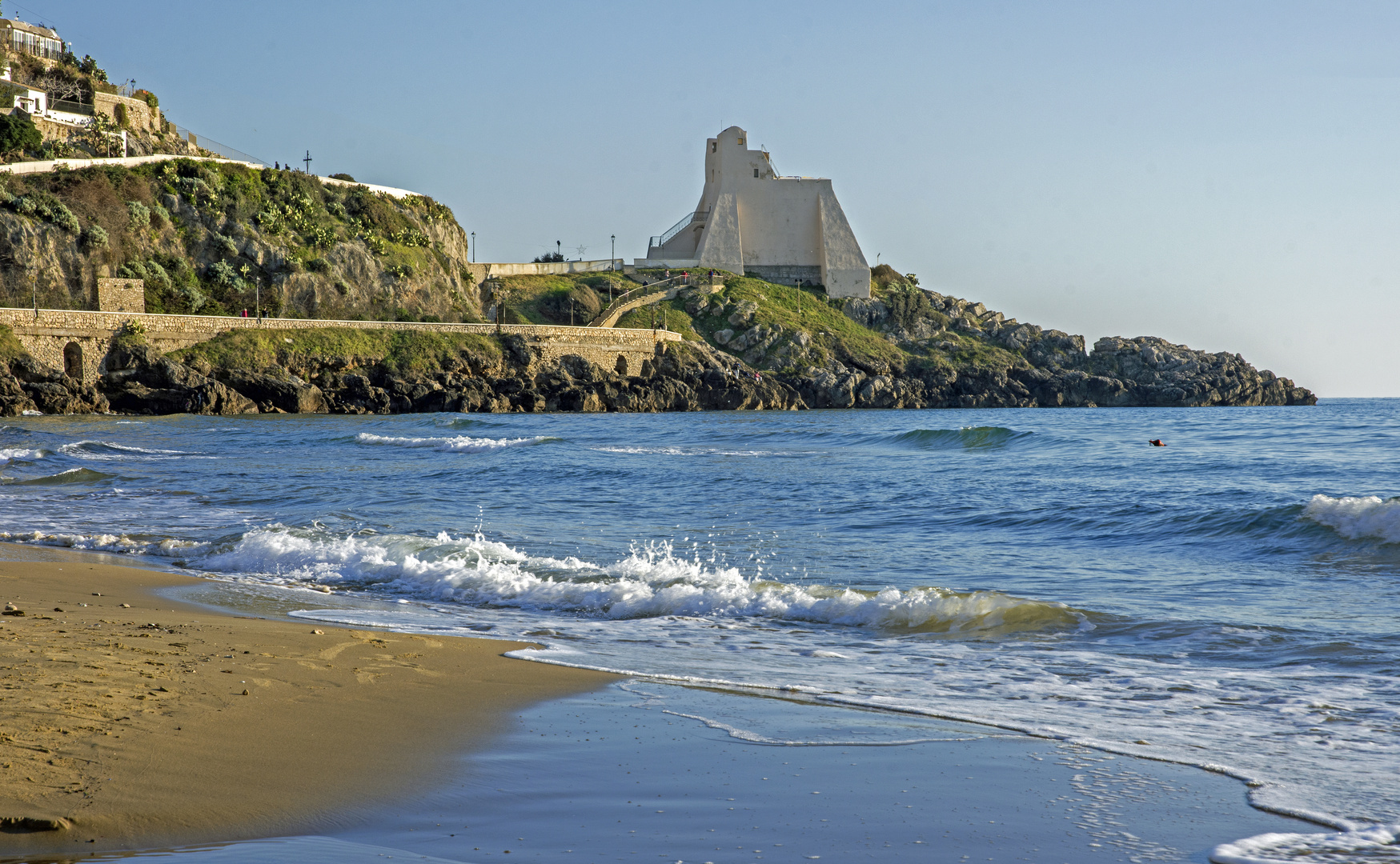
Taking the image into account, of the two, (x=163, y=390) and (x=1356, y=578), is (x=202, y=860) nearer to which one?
(x=1356, y=578)

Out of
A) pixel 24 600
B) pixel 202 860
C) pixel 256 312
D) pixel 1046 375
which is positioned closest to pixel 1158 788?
pixel 202 860

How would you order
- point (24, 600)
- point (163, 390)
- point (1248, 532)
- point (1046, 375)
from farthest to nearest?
point (1046, 375) < point (163, 390) < point (1248, 532) < point (24, 600)

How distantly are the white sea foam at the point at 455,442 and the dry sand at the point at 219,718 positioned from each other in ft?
66.4

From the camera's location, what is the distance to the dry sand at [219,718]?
10.0ft

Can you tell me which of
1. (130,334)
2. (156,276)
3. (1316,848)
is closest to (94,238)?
(156,276)

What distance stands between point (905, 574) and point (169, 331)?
4629 centimetres

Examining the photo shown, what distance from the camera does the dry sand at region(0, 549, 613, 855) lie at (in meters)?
3.05

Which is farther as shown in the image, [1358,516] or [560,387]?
[560,387]

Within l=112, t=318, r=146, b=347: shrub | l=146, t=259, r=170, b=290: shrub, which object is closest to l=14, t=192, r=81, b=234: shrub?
l=146, t=259, r=170, b=290: shrub

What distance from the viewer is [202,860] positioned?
109 inches

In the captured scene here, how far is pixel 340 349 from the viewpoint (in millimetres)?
52281

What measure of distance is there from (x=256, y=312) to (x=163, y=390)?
38.0ft

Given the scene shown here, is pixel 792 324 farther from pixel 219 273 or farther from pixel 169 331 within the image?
pixel 169 331

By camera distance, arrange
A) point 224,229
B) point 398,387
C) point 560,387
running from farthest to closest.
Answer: point 560,387
point 224,229
point 398,387
